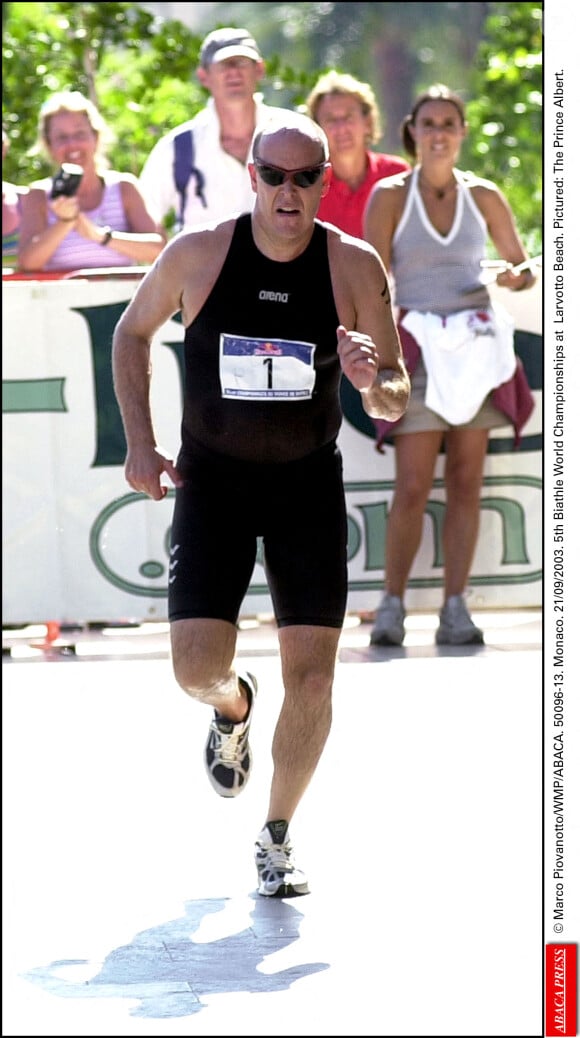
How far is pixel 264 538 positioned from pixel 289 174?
1.02m

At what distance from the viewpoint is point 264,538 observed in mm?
5469

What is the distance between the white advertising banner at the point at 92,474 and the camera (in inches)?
371

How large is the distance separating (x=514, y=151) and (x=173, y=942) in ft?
42.7

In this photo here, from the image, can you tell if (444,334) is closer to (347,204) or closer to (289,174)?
(347,204)

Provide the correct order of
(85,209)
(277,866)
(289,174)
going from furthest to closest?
(85,209) < (277,866) < (289,174)

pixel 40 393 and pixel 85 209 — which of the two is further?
pixel 40 393

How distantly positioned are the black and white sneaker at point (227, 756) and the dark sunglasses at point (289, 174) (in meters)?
1.56

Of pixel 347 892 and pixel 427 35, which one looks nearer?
pixel 347 892

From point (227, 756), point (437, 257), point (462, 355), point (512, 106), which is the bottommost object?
point (227, 756)

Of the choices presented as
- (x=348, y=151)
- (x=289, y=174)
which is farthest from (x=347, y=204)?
(x=289, y=174)

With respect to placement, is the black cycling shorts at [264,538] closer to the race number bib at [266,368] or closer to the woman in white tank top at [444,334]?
the race number bib at [266,368]

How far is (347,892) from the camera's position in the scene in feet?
17.2
